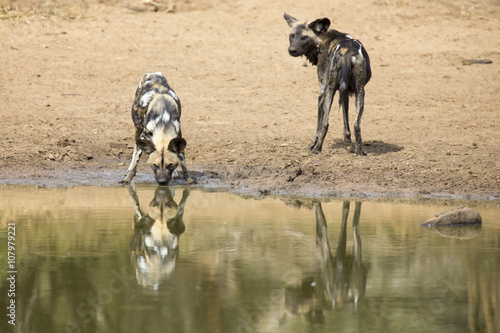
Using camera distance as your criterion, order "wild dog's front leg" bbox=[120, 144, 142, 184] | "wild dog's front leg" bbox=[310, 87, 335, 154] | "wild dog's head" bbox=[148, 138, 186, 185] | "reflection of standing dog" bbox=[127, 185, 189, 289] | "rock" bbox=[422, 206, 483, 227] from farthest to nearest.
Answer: "wild dog's front leg" bbox=[310, 87, 335, 154], "wild dog's front leg" bbox=[120, 144, 142, 184], "wild dog's head" bbox=[148, 138, 186, 185], "rock" bbox=[422, 206, 483, 227], "reflection of standing dog" bbox=[127, 185, 189, 289]

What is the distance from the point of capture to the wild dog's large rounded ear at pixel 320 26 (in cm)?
1187

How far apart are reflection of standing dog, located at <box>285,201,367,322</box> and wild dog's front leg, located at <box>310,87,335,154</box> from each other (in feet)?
15.8

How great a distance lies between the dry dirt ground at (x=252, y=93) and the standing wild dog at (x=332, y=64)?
61cm

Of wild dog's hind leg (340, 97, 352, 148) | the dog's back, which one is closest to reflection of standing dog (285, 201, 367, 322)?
the dog's back

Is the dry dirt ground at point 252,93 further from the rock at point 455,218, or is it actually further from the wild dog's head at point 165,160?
the rock at point 455,218

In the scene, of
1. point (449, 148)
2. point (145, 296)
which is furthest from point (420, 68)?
point (145, 296)

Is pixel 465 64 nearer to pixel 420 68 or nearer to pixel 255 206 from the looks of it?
pixel 420 68

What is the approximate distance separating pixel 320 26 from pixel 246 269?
7123mm

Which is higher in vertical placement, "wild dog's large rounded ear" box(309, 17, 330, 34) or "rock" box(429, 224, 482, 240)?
"wild dog's large rounded ear" box(309, 17, 330, 34)

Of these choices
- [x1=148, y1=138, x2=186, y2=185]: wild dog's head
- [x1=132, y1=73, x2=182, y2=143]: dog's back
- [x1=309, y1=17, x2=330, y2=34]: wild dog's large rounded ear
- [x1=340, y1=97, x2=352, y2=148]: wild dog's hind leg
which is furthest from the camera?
[x1=340, y1=97, x2=352, y2=148]: wild dog's hind leg

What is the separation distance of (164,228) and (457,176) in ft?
16.8

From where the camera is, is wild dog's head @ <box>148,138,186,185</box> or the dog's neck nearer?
wild dog's head @ <box>148,138,186,185</box>

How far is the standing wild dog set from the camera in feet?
36.3

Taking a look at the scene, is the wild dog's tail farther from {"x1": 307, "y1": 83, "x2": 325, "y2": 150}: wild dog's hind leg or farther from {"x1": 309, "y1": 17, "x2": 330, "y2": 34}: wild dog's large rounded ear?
{"x1": 309, "y1": 17, "x2": 330, "y2": 34}: wild dog's large rounded ear
